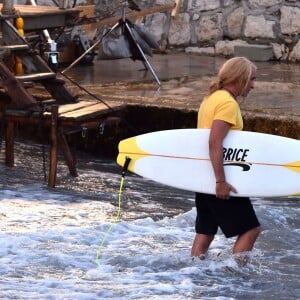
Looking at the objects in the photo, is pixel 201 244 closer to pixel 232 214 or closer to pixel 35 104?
pixel 232 214

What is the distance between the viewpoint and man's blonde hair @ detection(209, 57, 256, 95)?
5266mm

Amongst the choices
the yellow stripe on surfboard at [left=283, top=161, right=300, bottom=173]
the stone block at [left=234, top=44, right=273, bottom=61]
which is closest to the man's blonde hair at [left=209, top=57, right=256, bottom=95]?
the yellow stripe on surfboard at [left=283, top=161, right=300, bottom=173]

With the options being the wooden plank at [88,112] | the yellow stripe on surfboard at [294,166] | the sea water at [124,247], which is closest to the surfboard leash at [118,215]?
the sea water at [124,247]

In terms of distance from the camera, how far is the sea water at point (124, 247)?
5410 millimetres

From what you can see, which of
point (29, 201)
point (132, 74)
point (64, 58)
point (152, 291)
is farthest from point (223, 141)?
point (64, 58)

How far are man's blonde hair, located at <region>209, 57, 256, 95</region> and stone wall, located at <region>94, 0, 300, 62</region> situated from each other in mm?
6839

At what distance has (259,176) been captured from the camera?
Answer: 5.55 meters

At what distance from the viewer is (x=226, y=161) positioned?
17.6 feet

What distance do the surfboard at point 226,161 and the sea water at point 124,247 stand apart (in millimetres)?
487

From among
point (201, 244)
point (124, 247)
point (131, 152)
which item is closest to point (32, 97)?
point (124, 247)

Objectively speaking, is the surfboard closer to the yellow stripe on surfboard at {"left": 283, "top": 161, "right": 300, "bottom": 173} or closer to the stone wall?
the yellow stripe on surfboard at {"left": 283, "top": 161, "right": 300, "bottom": 173}

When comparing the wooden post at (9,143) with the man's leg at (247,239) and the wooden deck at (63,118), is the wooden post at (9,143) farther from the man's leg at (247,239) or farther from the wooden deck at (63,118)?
the man's leg at (247,239)

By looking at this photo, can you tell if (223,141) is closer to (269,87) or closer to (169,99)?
(169,99)

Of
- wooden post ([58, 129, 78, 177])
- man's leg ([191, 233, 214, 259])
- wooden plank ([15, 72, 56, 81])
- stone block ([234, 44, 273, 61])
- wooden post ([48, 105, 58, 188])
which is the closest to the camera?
man's leg ([191, 233, 214, 259])
